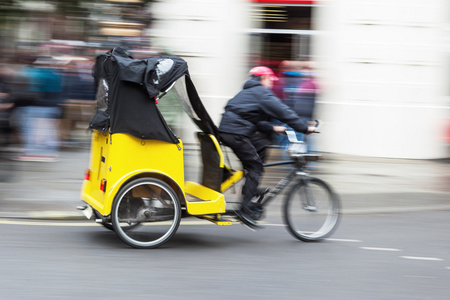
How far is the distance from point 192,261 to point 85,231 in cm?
150

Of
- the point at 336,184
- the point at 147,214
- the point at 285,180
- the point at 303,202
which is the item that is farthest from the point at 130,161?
the point at 336,184

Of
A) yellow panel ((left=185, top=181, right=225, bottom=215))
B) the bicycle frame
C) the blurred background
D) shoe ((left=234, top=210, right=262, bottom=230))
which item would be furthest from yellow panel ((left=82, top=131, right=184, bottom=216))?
the blurred background

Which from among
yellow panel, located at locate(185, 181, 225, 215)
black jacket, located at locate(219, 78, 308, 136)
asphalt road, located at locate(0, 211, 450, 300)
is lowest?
asphalt road, located at locate(0, 211, 450, 300)

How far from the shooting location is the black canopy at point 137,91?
19.7 feet

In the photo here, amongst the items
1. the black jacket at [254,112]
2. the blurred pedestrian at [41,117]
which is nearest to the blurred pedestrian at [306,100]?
the blurred pedestrian at [41,117]

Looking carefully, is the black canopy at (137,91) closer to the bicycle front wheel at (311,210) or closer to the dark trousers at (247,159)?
the dark trousers at (247,159)

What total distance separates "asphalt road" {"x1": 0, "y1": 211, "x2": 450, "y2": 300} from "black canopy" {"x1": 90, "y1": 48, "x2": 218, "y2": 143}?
110cm

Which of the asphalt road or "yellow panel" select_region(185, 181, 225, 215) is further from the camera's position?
"yellow panel" select_region(185, 181, 225, 215)

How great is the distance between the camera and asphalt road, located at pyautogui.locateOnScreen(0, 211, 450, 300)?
5.09 metres

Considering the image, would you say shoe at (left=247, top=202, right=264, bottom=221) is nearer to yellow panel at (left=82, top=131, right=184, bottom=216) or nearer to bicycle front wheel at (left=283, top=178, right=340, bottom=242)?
bicycle front wheel at (left=283, top=178, right=340, bottom=242)

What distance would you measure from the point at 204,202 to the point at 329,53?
7.38 m

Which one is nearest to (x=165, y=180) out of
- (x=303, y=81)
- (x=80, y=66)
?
(x=303, y=81)

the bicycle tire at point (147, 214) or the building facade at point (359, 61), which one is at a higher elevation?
the building facade at point (359, 61)

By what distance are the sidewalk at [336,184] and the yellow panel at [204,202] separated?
1.14 ft
